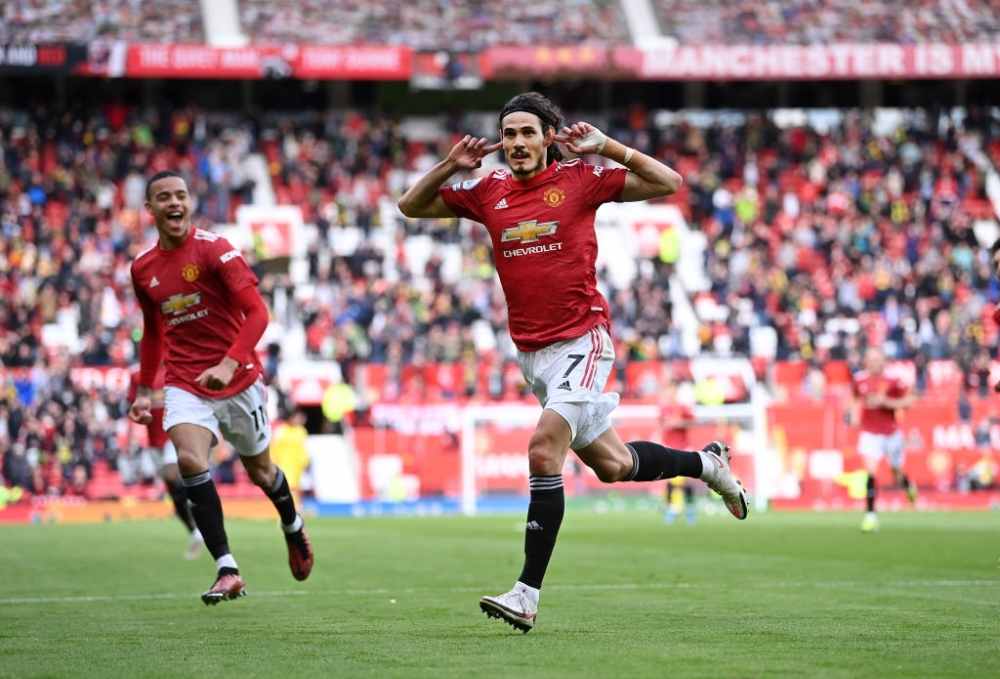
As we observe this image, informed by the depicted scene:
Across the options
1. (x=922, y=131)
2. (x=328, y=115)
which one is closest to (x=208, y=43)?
(x=328, y=115)

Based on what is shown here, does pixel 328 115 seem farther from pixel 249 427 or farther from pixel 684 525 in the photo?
pixel 249 427

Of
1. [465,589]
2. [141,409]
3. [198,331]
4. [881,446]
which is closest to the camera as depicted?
[198,331]

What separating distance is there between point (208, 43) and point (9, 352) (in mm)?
11961

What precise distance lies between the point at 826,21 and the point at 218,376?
35.5m

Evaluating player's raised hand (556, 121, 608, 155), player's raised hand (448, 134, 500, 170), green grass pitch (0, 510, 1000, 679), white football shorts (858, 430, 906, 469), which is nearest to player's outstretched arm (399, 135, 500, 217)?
player's raised hand (448, 134, 500, 170)

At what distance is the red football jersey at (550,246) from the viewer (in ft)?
27.7

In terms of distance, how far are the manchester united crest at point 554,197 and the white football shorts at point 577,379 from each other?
683mm

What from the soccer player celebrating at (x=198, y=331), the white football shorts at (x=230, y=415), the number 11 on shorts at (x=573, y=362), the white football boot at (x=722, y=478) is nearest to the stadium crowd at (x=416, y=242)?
the white football shorts at (x=230, y=415)

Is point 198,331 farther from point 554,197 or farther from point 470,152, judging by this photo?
point 554,197

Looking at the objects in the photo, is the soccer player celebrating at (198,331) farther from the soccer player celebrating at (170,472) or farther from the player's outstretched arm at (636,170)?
the soccer player celebrating at (170,472)

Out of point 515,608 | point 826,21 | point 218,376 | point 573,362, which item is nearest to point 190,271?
point 218,376

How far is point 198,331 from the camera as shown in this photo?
34.4 feet

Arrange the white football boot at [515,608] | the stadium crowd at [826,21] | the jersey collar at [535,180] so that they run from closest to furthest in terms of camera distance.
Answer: the white football boot at [515,608] < the jersey collar at [535,180] < the stadium crowd at [826,21]

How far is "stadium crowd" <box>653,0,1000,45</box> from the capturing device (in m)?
41.9
